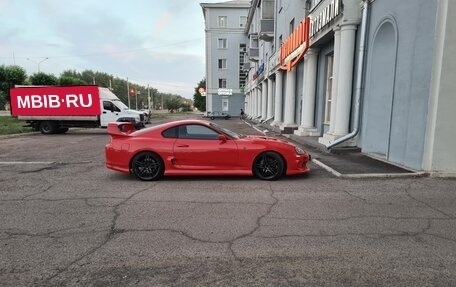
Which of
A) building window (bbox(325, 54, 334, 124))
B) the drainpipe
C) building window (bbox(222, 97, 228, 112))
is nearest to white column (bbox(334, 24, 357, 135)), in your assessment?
the drainpipe

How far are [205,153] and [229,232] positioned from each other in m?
3.07

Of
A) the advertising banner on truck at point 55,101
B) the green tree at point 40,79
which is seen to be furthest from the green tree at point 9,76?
the advertising banner on truck at point 55,101

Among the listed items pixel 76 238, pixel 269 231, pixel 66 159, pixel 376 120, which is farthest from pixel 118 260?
pixel 376 120

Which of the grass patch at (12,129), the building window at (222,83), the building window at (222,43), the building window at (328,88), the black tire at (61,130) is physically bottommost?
the black tire at (61,130)

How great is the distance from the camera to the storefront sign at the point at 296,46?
15.4 metres

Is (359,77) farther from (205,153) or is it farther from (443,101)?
(205,153)

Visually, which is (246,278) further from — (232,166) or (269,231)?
(232,166)

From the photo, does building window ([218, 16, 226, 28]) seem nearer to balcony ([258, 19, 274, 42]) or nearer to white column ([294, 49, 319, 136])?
balcony ([258, 19, 274, 42])

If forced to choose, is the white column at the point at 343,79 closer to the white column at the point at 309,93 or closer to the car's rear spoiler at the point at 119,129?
the white column at the point at 309,93

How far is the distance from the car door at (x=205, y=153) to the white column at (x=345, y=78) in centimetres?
593

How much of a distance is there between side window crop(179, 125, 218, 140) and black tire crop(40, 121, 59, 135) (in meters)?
17.5

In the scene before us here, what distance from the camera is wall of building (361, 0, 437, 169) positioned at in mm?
7488

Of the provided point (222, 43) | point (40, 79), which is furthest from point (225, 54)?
point (40, 79)

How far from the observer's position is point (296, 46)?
663 inches
